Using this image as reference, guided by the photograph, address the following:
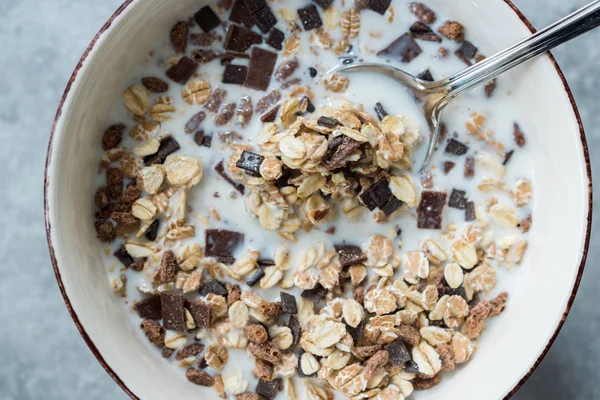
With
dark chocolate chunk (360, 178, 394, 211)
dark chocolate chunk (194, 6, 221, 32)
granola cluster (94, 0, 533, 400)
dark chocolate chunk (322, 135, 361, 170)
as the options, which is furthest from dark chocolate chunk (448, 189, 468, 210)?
dark chocolate chunk (194, 6, 221, 32)

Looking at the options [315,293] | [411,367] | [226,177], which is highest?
[226,177]

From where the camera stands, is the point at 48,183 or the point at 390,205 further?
the point at 390,205

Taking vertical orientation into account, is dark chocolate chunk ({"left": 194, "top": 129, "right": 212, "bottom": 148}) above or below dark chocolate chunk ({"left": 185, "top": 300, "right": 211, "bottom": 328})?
above

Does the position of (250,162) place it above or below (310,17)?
below

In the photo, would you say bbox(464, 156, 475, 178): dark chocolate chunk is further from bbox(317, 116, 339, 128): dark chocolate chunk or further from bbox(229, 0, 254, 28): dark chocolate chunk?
bbox(229, 0, 254, 28): dark chocolate chunk

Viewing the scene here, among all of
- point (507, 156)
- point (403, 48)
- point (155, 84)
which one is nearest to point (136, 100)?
point (155, 84)

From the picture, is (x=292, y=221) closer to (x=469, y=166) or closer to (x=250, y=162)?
Result: (x=250, y=162)

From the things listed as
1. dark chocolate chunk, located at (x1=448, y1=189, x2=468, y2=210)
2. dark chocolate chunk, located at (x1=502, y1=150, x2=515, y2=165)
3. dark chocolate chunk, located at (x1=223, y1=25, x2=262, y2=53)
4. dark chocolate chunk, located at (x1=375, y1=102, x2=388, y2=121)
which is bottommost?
dark chocolate chunk, located at (x1=448, y1=189, x2=468, y2=210)

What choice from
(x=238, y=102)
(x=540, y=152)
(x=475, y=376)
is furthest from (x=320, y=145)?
(x=475, y=376)
